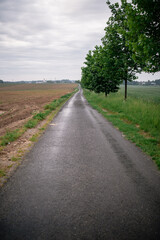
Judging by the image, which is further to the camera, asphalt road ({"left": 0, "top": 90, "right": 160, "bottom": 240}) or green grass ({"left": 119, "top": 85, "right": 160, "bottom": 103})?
green grass ({"left": 119, "top": 85, "right": 160, "bottom": 103})

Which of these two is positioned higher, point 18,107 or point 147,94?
point 147,94

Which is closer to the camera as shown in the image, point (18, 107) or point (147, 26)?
point (147, 26)

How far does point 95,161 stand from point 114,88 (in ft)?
67.1

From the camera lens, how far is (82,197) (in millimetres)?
3240

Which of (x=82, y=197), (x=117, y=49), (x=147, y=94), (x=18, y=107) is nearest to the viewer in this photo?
(x=82, y=197)

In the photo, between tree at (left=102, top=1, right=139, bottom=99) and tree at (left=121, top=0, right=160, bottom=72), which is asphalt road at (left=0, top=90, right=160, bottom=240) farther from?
tree at (left=102, top=1, right=139, bottom=99)

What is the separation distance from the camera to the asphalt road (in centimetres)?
246

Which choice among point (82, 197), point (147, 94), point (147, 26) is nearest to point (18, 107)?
point (147, 26)

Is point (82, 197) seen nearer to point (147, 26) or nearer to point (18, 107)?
point (147, 26)

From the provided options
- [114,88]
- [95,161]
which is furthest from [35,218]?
[114,88]

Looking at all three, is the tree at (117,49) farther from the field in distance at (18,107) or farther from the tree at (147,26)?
the field in distance at (18,107)

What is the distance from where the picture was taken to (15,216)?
2736 millimetres

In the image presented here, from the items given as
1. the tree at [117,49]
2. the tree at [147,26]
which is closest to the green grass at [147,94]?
the tree at [117,49]

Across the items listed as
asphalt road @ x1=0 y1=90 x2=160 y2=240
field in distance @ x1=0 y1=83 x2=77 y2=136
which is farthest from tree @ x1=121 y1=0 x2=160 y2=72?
field in distance @ x1=0 y1=83 x2=77 y2=136
